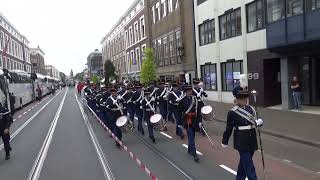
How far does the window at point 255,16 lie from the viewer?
83.1 feet

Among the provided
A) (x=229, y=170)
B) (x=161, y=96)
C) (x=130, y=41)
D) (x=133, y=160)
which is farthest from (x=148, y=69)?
(x=229, y=170)

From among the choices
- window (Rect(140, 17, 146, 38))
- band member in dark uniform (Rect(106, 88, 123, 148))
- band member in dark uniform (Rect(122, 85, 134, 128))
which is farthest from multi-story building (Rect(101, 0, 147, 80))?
band member in dark uniform (Rect(106, 88, 123, 148))

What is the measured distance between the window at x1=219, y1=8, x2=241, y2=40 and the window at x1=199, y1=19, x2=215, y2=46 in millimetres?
1830

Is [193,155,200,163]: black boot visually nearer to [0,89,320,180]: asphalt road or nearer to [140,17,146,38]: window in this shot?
[0,89,320,180]: asphalt road

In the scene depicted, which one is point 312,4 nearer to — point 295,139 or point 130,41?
point 295,139

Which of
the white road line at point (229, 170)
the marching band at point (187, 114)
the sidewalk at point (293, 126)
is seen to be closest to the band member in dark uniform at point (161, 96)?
the marching band at point (187, 114)

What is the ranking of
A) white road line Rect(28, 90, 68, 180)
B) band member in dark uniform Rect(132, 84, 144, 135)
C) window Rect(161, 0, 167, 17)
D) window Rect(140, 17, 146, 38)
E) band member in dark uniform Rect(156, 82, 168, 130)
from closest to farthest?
white road line Rect(28, 90, 68, 180) < band member in dark uniform Rect(132, 84, 144, 135) < band member in dark uniform Rect(156, 82, 168, 130) < window Rect(161, 0, 167, 17) < window Rect(140, 17, 146, 38)

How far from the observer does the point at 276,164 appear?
10.8 meters

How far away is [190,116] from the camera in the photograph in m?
11.5

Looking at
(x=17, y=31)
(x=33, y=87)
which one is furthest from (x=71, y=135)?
(x=17, y=31)

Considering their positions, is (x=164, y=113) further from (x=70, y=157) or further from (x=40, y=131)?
(x=70, y=157)

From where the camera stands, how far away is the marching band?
26.8ft

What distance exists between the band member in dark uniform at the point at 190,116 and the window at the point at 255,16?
14.6 m

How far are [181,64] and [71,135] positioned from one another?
2400cm
